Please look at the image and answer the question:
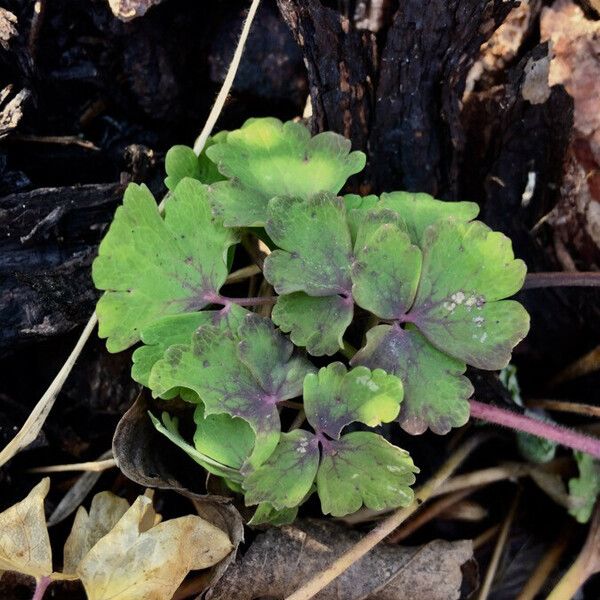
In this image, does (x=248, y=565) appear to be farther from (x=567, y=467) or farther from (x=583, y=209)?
(x=583, y=209)

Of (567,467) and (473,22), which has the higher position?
(473,22)

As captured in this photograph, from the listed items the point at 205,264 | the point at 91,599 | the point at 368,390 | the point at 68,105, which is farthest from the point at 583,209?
the point at 91,599

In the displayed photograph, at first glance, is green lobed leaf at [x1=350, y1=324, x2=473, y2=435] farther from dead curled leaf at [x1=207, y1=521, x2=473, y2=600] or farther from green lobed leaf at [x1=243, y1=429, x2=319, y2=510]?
dead curled leaf at [x1=207, y1=521, x2=473, y2=600]

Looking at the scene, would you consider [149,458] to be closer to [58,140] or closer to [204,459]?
[204,459]

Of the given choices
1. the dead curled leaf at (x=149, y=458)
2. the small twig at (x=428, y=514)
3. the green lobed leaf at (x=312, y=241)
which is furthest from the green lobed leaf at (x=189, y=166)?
the small twig at (x=428, y=514)

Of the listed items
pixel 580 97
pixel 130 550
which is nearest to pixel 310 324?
pixel 130 550

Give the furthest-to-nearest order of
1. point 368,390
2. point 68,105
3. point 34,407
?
point 68,105 < point 34,407 < point 368,390
